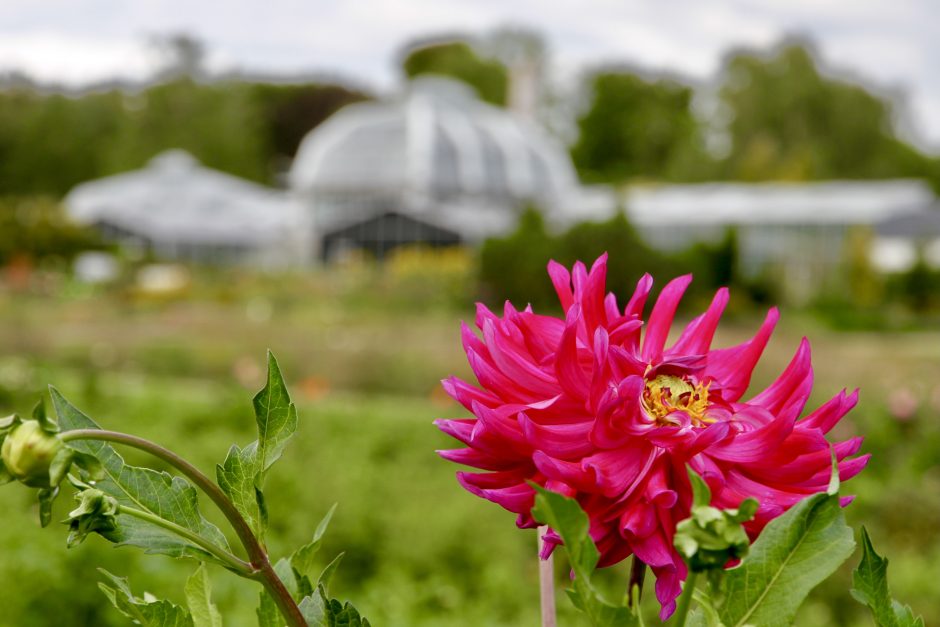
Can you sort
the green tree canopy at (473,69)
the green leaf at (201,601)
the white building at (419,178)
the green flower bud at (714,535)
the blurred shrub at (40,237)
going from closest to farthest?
the green flower bud at (714,535)
the green leaf at (201,601)
the blurred shrub at (40,237)
the white building at (419,178)
the green tree canopy at (473,69)

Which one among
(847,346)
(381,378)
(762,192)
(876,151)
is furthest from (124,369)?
(876,151)

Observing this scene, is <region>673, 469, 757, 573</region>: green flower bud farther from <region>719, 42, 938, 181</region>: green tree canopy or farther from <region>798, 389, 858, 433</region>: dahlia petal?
<region>719, 42, 938, 181</region>: green tree canopy

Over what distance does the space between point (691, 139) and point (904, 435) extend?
30939 millimetres

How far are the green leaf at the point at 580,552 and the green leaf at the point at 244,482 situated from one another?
199 mm

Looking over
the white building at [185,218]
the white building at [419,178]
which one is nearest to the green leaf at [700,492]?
the white building at [419,178]

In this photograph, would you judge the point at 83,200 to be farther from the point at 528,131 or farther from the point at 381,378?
the point at 381,378

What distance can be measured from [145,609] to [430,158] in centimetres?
2347

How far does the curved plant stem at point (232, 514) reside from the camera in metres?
0.53

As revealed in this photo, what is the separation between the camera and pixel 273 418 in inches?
26.7

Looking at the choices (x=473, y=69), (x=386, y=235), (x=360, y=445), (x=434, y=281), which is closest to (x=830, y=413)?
(x=360, y=445)

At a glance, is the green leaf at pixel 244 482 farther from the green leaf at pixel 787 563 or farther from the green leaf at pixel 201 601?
the green leaf at pixel 787 563

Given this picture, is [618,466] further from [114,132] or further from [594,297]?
[114,132]

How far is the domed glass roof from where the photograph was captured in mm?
23953

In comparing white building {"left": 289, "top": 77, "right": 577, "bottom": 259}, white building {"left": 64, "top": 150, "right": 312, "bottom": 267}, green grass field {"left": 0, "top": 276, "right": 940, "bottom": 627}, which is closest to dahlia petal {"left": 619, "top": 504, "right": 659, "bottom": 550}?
green grass field {"left": 0, "top": 276, "right": 940, "bottom": 627}
